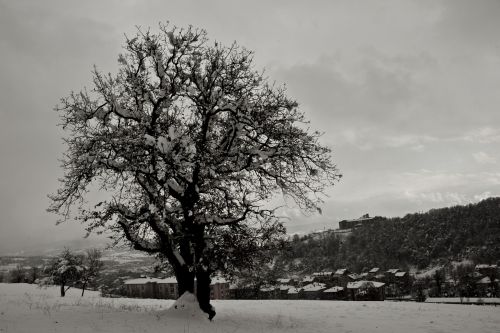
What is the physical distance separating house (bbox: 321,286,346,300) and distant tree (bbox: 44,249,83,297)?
52.8 meters

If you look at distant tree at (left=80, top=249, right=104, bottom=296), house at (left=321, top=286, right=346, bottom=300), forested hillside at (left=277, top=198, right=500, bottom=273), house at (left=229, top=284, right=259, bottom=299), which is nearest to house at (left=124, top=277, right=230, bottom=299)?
forested hillside at (left=277, top=198, right=500, bottom=273)

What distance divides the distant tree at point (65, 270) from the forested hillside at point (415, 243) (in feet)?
337

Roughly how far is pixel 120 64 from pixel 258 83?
16.5 feet

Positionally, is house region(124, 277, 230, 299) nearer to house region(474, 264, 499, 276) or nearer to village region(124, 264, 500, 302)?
village region(124, 264, 500, 302)

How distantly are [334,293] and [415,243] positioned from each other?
9528 cm

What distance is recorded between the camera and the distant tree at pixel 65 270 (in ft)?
138

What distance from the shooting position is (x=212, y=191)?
1463 cm

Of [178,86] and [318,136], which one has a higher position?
[178,86]

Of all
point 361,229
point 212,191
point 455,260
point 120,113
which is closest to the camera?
point 120,113

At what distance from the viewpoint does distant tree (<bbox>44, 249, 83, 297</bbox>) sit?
4203 cm

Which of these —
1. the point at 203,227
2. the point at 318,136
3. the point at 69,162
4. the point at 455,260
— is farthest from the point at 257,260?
the point at 455,260

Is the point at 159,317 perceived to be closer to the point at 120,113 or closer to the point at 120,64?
the point at 120,113

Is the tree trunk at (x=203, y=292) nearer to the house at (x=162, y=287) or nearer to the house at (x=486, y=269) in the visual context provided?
the house at (x=162, y=287)

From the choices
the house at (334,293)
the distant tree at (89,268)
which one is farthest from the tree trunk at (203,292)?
the house at (334,293)
